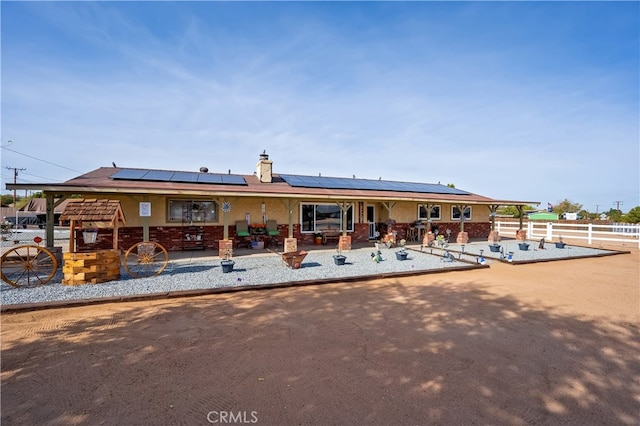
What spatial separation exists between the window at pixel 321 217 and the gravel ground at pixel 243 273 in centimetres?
233

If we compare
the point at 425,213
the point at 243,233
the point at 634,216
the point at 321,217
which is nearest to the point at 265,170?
the point at 321,217

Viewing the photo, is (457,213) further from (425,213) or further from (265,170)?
(265,170)

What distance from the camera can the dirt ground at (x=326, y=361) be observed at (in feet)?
8.76

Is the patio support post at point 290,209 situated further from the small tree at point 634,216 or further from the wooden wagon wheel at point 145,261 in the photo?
the small tree at point 634,216

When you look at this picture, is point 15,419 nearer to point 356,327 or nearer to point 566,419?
point 356,327

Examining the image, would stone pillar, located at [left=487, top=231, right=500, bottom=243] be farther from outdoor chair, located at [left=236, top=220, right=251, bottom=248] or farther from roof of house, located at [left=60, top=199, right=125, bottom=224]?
roof of house, located at [left=60, top=199, right=125, bottom=224]

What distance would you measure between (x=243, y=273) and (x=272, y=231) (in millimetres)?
4633

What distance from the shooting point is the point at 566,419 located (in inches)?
103

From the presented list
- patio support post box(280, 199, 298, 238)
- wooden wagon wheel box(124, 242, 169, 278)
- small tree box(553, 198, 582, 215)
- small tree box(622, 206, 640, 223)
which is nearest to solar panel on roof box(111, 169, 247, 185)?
patio support post box(280, 199, 298, 238)

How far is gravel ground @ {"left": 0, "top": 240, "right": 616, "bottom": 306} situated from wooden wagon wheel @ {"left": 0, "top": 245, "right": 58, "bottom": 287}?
21 centimetres

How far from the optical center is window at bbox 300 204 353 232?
45.4 feet

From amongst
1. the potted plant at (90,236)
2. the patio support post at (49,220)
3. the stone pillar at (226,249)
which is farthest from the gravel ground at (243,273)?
the potted plant at (90,236)

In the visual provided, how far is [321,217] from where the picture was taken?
14297mm

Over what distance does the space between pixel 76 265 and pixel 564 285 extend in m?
11.6
